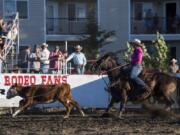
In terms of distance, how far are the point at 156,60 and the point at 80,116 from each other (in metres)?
11.1

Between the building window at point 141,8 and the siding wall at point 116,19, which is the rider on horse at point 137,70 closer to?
the siding wall at point 116,19

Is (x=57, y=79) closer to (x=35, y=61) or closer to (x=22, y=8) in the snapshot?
(x=35, y=61)

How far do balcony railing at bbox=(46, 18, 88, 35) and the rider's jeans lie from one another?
21.0 metres

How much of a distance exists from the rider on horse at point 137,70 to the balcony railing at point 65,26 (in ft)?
68.9

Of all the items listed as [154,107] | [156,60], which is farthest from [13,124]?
[156,60]

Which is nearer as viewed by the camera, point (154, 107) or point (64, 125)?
point (154, 107)

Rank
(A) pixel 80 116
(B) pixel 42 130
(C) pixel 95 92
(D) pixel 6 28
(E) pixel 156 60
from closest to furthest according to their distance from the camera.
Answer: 1. (B) pixel 42 130
2. (A) pixel 80 116
3. (C) pixel 95 92
4. (D) pixel 6 28
5. (E) pixel 156 60

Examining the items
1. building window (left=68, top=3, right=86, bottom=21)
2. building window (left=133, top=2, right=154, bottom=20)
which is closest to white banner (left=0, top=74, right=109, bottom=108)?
building window (left=68, top=3, right=86, bottom=21)

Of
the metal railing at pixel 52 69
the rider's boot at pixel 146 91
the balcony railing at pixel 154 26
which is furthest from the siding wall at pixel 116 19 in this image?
the rider's boot at pixel 146 91

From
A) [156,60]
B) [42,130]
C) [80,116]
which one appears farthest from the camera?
[156,60]

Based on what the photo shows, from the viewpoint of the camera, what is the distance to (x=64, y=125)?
50.3 ft

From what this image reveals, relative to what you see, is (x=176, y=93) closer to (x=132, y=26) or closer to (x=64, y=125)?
(x=64, y=125)

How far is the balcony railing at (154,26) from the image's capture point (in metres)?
39.7

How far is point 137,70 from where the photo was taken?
18078 millimetres
